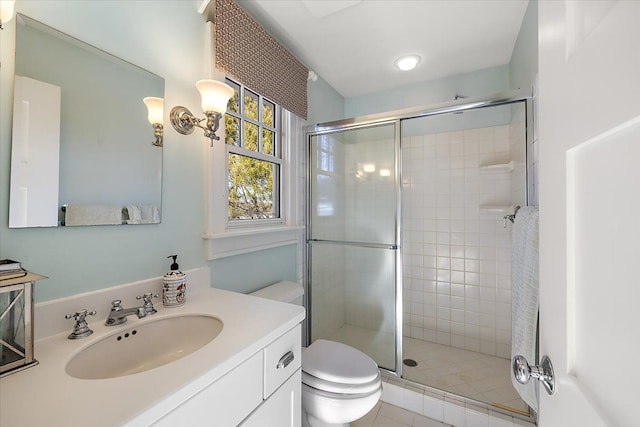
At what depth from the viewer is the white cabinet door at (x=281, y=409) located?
76 centimetres

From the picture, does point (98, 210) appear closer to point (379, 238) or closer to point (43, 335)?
point (43, 335)

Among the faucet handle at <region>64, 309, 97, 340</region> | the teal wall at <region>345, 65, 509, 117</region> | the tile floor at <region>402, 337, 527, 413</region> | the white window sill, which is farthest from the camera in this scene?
the teal wall at <region>345, 65, 509, 117</region>


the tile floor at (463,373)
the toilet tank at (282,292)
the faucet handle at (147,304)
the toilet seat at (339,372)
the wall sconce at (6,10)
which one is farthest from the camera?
the tile floor at (463,373)

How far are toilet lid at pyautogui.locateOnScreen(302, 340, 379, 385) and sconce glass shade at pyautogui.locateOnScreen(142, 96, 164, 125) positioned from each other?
4.31ft

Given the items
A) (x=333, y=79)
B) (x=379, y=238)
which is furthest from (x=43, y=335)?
(x=333, y=79)

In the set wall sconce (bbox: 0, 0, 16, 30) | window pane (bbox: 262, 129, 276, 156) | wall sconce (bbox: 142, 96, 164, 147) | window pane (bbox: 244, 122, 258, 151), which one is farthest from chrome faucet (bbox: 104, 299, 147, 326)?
window pane (bbox: 262, 129, 276, 156)

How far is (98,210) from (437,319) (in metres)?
2.59

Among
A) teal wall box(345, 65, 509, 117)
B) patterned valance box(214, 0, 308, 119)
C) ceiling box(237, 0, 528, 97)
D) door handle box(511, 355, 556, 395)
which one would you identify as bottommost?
door handle box(511, 355, 556, 395)

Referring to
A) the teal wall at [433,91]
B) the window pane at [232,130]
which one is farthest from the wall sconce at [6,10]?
the teal wall at [433,91]

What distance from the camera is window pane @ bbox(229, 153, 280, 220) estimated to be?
1.55 m

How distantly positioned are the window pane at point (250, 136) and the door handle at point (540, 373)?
62.8 inches

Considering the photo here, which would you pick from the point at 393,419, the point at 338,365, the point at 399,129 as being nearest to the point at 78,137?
the point at 338,365

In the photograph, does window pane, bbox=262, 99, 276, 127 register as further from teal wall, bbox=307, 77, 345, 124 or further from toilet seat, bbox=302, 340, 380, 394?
toilet seat, bbox=302, 340, 380, 394

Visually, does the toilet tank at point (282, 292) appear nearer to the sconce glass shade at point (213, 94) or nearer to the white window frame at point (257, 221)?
the white window frame at point (257, 221)
